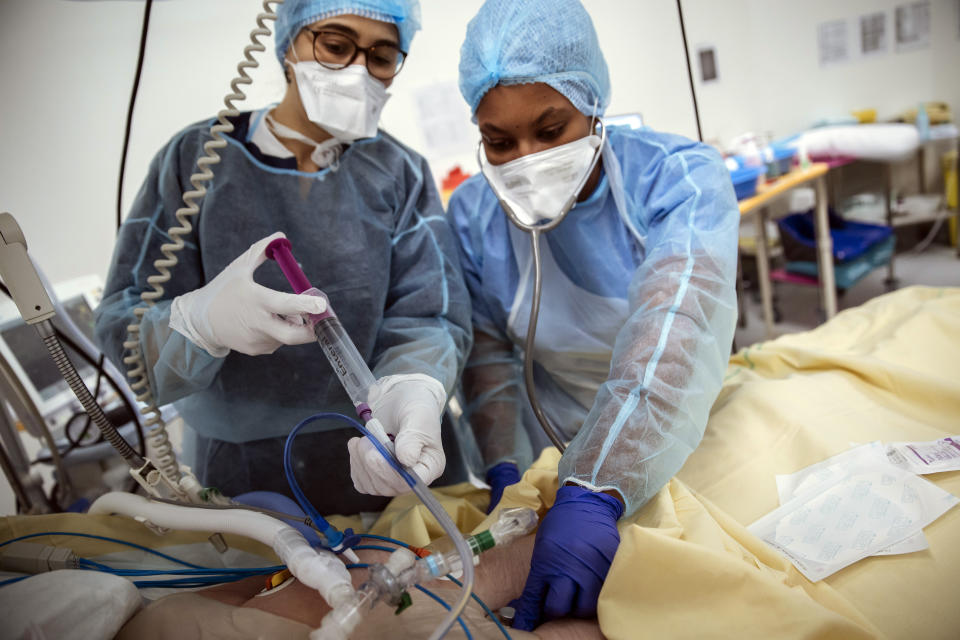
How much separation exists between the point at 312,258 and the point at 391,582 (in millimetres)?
629

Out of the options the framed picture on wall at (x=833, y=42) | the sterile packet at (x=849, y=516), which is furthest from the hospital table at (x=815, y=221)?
the sterile packet at (x=849, y=516)

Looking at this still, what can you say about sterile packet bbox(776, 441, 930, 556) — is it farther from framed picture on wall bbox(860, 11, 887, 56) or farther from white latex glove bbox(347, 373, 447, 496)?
framed picture on wall bbox(860, 11, 887, 56)

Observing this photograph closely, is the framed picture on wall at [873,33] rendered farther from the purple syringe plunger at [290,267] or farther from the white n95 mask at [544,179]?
the purple syringe plunger at [290,267]

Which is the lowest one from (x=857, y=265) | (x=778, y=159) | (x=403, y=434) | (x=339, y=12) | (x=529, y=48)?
(x=857, y=265)

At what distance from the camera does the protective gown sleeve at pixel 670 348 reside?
0.89m

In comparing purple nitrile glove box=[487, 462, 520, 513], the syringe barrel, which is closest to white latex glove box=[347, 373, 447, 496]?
the syringe barrel

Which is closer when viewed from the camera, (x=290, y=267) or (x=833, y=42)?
(x=290, y=267)

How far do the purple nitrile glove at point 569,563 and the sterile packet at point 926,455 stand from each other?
52 cm

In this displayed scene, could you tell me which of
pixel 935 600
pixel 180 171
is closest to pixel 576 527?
pixel 935 600

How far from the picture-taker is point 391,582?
0.60 meters

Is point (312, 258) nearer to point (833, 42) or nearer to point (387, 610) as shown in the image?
point (387, 610)

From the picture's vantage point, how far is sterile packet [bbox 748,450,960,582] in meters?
0.85

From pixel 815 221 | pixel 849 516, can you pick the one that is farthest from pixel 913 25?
pixel 849 516

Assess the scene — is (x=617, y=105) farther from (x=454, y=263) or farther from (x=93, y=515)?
(x=93, y=515)
